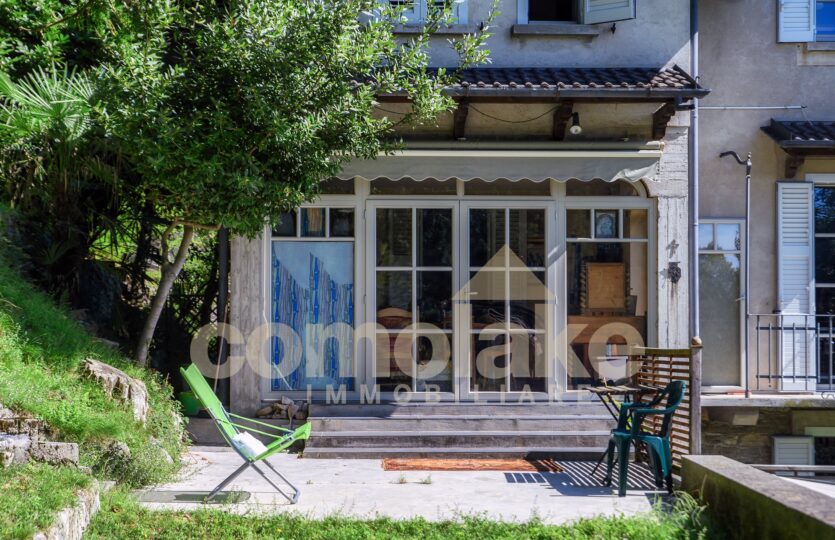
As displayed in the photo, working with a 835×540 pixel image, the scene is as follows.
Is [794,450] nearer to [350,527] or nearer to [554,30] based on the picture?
[554,30]

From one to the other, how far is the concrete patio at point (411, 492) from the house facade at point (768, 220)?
3.82 metres

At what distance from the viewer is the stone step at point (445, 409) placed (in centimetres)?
1063

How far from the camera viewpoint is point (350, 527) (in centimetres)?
628

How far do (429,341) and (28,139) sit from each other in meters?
5.41

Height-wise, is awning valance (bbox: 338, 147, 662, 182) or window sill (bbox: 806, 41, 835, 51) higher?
window sill (bbox: 806, 41, 835, 51)

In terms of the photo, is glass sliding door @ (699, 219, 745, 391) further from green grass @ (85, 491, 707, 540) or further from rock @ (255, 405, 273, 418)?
rock @ (255, 405, 273, 418)

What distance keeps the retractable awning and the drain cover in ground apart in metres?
A: 4.63

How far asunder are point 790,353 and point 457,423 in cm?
506

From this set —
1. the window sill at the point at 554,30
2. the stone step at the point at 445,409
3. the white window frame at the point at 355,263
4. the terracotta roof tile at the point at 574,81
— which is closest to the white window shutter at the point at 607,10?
the window sill at the point at 554,30

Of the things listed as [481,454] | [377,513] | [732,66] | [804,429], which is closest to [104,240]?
[481,454]

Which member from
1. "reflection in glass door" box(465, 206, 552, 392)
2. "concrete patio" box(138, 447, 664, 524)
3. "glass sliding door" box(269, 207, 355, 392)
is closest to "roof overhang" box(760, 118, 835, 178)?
"reflection in glass door" box(465, 206, 552, 392)

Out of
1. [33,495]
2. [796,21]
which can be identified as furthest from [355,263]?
[796,21]

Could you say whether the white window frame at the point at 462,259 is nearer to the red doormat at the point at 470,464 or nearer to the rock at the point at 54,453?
the red doormat at the point at 470,464

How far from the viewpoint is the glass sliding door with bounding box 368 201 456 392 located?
11102 millimetres
